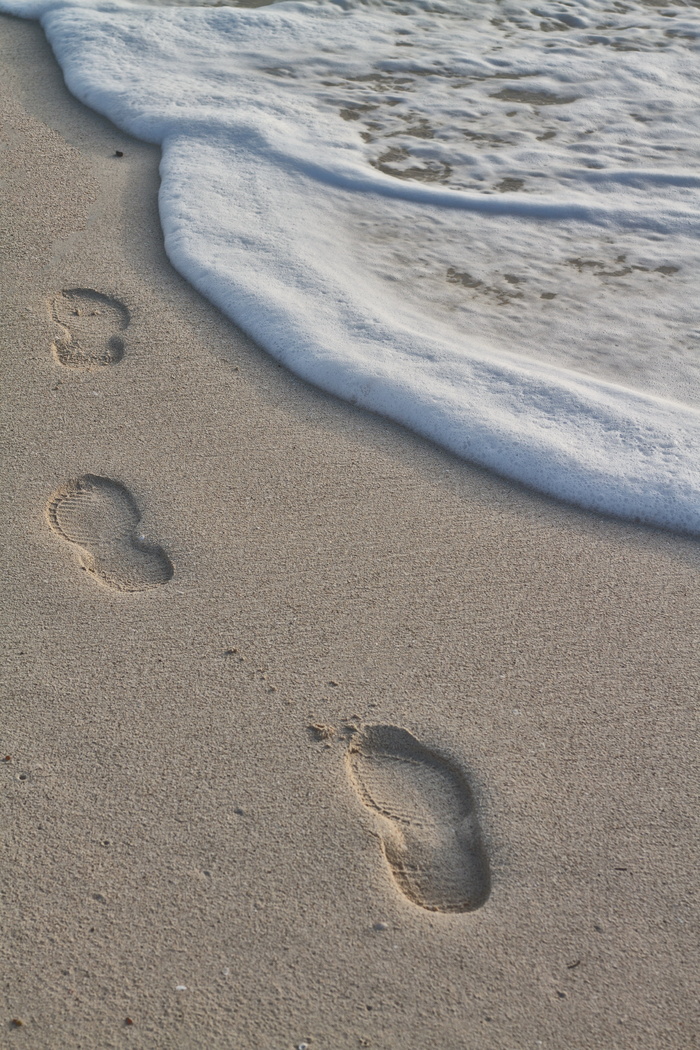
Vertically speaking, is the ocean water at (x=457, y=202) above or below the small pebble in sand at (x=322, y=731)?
above

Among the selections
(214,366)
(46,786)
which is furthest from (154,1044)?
(214,366)

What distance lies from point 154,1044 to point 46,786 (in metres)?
0.51

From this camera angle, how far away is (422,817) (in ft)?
5.72

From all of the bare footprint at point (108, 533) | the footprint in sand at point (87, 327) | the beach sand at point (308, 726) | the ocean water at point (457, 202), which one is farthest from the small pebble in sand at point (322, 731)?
the footprint in sand at point (87, 327)

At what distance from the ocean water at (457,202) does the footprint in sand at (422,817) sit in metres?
0.92

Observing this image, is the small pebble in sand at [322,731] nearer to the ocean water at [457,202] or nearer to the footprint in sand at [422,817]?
the footprint in sand at [422,817]

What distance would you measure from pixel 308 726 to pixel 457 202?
105 inches

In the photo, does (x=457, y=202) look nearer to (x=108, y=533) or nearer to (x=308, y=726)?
(x=108, y=533)

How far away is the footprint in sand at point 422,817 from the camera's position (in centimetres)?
164

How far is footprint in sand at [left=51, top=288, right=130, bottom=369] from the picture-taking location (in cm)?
278

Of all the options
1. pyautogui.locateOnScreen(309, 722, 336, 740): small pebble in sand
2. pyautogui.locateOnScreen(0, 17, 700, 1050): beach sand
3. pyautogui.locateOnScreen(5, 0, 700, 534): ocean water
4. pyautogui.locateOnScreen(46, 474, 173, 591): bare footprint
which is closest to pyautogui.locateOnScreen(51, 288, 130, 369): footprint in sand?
pyautogui.locateOnScreen(0, 17, 700, 1050): beach sand

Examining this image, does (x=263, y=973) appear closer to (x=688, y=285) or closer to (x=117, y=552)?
(x=117, y=552)

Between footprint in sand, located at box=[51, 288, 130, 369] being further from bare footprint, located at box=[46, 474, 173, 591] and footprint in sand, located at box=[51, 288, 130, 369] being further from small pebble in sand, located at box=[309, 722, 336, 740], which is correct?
small pebble in sand, located at box=[309, 722, 336, 740]

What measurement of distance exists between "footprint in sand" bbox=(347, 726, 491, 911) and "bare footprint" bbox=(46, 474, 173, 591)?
25.9 inches
